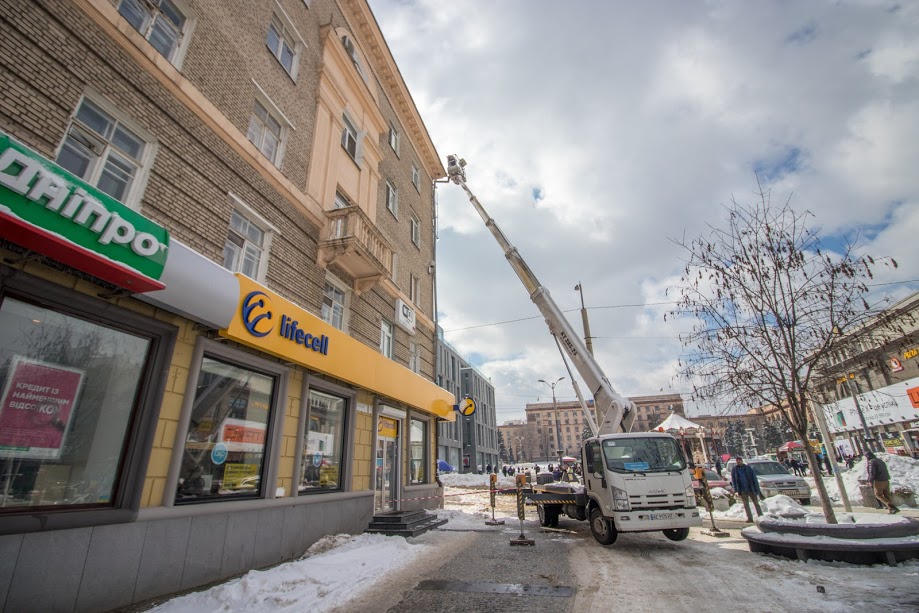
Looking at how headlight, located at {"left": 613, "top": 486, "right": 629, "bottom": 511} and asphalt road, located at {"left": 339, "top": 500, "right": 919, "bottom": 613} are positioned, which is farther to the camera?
headlight, located at {"left": 613, "top": 486, "right": 629, "bottom": 511}

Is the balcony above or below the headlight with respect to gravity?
above

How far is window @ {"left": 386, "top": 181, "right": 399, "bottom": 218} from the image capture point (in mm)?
16719

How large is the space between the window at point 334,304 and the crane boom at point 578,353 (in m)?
6.87

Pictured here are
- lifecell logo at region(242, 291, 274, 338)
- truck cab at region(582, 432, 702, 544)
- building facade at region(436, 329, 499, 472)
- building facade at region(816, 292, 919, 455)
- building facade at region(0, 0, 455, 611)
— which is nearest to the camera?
building facade at region(0, 0, 455, 611)

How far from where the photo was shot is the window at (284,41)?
10.7 meters

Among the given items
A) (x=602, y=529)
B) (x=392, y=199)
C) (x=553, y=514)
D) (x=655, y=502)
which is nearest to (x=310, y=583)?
(x=602, y=529)

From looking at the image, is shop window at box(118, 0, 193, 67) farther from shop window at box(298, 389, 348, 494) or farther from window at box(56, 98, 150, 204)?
shop window at box(298, 389, 348, 494)

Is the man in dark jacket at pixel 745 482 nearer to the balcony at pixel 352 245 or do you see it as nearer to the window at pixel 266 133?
the balcony at pixel 352 245

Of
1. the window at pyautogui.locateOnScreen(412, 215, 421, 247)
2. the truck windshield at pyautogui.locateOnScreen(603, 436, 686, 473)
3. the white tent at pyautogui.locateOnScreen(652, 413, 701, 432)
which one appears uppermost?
the window at pyautogui.locateOnScreen(412, 215, 421, 247)

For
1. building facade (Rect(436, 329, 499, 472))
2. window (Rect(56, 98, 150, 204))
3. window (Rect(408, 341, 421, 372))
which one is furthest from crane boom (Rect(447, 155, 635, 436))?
building facade (Rect(436, 329, 499, 472))

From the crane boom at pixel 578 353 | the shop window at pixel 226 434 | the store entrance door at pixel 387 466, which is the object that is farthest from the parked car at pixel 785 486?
the shop window at pixel 226 434

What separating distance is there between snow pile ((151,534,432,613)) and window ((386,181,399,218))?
40.0 ft

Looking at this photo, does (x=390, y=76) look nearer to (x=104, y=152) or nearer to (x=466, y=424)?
(x=104, y=152)

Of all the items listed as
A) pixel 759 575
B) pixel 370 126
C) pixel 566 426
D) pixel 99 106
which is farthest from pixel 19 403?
pixel 566 426
